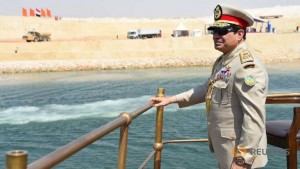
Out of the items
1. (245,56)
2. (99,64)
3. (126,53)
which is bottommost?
(99,64)

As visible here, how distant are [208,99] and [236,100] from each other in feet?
0.89

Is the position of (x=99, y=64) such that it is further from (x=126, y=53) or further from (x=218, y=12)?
(x=218, y=12)

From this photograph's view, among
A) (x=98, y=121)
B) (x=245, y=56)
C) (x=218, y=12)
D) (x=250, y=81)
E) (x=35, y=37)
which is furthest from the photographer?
(x=35, y=37)

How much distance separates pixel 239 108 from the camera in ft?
9.01

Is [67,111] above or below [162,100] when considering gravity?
below

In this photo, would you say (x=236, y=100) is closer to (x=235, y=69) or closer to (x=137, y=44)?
(x=235, y=69)

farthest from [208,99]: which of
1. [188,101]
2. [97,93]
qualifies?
[97,93]

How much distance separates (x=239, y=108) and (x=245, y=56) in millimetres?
341

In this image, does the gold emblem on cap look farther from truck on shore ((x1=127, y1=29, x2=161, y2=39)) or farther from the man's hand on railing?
truck on shore ((x1=127, y1=29, x2=161, y2=39))

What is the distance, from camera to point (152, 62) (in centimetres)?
4922

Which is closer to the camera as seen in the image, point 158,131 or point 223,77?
point 223,77

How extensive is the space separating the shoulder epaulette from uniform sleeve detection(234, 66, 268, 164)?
85mm

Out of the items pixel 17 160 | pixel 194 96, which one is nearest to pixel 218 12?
pixel 194 96

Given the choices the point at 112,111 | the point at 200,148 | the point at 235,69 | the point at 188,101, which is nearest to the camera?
the point at 235,69
